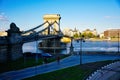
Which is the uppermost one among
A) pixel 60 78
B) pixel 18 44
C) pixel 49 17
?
pixel 49 17

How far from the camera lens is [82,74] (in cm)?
3011

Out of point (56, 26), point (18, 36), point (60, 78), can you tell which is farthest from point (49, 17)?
point (60, 78)

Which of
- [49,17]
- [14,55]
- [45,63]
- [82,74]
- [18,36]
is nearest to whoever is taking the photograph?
[82,74]

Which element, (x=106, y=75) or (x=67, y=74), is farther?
(x=67, y=74)

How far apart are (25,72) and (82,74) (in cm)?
672

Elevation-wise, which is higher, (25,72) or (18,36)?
(18,36)

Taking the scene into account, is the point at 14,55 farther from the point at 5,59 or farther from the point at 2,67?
the point at 2,67

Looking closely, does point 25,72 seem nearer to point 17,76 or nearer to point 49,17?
point 17,76

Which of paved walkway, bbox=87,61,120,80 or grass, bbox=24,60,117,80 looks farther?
grass, bbox=24,60,117,80

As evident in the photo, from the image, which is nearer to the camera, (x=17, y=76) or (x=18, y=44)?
(x=17, y=76)

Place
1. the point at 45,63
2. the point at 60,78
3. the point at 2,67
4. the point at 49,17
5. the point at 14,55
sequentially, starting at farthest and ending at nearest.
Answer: the point at 49,17 < the point at 14,55 < the point at 45,63 < the point at 2,67 < the point at 60,78

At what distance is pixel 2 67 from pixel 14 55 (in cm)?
752

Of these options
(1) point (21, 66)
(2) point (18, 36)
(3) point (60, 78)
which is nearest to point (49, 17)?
(2) point (18, 36)

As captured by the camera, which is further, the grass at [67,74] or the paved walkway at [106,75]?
the grass at [67,74]
